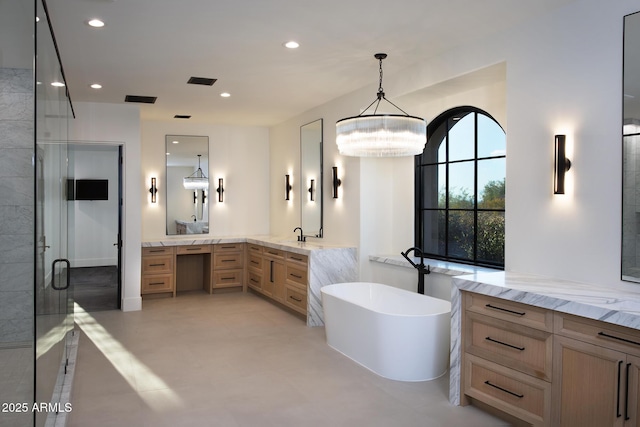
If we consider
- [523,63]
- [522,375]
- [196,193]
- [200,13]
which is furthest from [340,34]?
[196,193]

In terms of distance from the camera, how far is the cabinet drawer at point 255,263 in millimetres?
7287

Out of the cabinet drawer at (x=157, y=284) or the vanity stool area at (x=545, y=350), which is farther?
the cabinet drawer at (x=157, y=284)

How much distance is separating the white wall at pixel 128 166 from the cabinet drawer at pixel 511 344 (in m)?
4.73

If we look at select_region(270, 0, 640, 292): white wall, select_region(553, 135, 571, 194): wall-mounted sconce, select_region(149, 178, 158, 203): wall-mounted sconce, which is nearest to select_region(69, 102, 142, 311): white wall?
select_region(149, 178, 158, 203): wall-mounted sconce

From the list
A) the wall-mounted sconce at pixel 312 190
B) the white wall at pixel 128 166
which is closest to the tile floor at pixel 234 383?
the white wall at pixel 128 166

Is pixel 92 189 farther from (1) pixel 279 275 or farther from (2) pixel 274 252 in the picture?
(1) pixel 279 275

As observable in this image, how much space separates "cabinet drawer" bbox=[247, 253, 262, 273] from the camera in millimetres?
7287

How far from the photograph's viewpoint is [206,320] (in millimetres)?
5945

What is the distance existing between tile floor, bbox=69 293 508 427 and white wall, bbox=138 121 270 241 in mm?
2450

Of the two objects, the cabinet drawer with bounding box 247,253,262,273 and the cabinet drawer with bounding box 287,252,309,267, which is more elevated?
the cabinet drawer with bounding box 287,252,309,267

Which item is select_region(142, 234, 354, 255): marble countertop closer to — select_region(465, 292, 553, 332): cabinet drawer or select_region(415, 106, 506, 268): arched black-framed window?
select_region(415, 106, 506, 268): arched black-framed window

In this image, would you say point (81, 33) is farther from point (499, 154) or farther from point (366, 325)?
point (499, 154)

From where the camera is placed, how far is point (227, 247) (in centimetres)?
772

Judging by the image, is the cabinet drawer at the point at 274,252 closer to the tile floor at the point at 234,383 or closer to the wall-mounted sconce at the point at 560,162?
the tile floor at the point at 234,383
